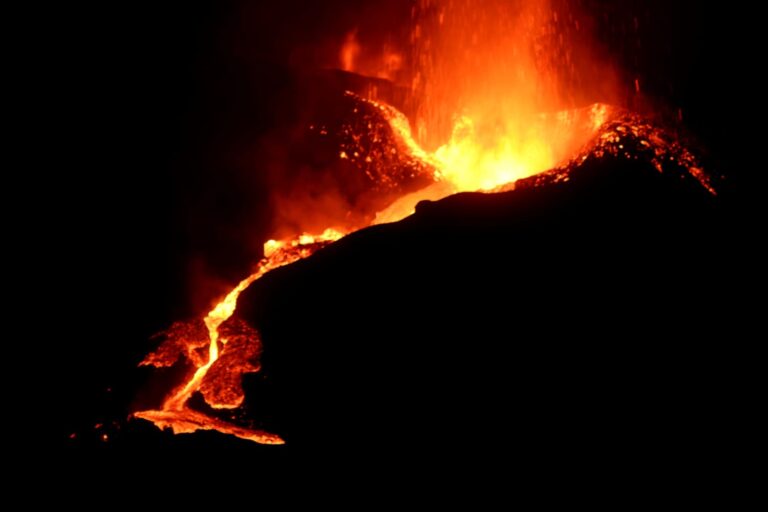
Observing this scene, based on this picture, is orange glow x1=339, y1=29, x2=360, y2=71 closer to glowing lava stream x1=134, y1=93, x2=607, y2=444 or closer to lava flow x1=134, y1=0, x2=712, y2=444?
lava flow x1=134, y1=0, x2=712, y2=444

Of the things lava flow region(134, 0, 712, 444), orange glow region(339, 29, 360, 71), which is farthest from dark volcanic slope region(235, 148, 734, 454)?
orange glow region(339, 29, 360, 71)

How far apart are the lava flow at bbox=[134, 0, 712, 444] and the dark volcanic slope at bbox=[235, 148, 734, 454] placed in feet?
1.24

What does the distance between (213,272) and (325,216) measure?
1461 mm

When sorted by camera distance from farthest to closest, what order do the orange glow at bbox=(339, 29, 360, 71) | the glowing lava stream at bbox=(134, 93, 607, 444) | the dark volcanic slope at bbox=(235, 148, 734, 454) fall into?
the orange glow at bbox=(339, 29, 360, 71) < the glowing lava stream at bbox=(134, 93, 607, 444) < the dark volcanic slope at bbox=(235, 148, 734, 454)

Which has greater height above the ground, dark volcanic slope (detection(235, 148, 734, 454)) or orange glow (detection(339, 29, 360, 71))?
orange glow (detection(339, 29, 360, 71))

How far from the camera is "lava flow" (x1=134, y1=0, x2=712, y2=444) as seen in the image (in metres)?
4.89

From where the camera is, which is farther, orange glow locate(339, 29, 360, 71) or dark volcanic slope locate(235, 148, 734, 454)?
orange glow locate(339, 29, 360, 71)

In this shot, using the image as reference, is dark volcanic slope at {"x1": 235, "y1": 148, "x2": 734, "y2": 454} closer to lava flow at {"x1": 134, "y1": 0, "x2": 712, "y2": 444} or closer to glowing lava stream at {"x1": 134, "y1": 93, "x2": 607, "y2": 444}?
lava flow at {"x1": 134, "y1": 0, "x2": 712, "y2": 444}

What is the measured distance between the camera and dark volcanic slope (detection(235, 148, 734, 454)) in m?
4.07

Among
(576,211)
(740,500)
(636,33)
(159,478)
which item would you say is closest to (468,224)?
(576,211)

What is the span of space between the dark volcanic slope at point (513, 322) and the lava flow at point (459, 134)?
377 millimetres

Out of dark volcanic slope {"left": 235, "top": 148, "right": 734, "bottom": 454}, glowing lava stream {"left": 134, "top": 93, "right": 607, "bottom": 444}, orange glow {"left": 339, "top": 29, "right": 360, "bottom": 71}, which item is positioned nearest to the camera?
dark volcanic slope {"left": 235, "top": 148, "right": 734, "bottom": 454}

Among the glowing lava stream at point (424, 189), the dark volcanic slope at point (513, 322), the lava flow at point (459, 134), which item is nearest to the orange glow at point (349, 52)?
the lava flow at point (459, 134)

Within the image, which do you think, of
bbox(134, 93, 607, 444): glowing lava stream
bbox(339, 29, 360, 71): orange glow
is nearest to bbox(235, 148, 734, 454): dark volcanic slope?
bbox(134, 93, 607, 444): glowing lava stream
